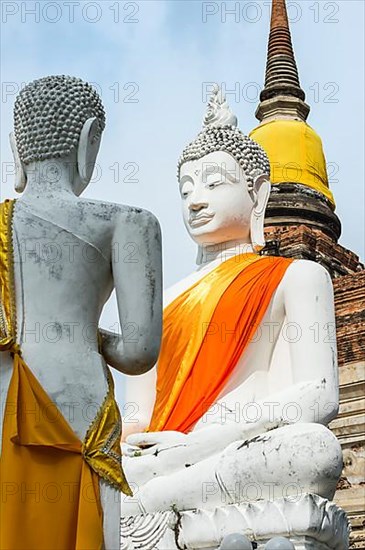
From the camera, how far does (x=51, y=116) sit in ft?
10.1

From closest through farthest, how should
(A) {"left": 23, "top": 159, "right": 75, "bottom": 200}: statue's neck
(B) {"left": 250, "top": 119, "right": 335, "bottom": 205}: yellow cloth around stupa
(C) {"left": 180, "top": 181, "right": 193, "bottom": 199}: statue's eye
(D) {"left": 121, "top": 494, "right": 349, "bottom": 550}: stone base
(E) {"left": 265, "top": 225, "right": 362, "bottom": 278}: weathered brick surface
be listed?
(A) {"left": 23, "top": 159, "right": 75, "bottom": 200}: statue's neck
(D) {"left": 121, "top": 494, "right": 349, "bottom": 550}: stone base
(C) {"left": 180, "top": 181, "right": 193, "bottom": 199}: statue's eye
(E) {"left": 265, "top": 225, "right": 362, "bottom": 278}: weathered brick surface
(B) {"left": 250, "top": 119, "right": 335, "bottom": 205}: yellow cloth around stupa

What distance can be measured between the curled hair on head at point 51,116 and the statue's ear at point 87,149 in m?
0.02

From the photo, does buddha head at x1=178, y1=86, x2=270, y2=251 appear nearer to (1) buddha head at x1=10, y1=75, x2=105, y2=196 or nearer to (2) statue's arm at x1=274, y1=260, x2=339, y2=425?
(2) statue's arm at x1=274, y1=260, x2=339, y2=425

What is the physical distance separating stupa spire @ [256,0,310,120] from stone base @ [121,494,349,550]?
10.9m

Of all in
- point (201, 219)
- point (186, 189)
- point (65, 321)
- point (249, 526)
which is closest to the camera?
point (65, 321)

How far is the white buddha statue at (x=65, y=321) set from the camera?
8.82 feet

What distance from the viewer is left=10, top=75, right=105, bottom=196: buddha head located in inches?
122

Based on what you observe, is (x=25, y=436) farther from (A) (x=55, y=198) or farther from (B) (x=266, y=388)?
(B) (x=266, y=388)

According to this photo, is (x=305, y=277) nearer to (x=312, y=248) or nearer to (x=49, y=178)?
(x=49, y=178)

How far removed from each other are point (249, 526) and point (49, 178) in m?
2.35

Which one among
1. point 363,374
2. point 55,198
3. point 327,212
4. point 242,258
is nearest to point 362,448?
point 363,374

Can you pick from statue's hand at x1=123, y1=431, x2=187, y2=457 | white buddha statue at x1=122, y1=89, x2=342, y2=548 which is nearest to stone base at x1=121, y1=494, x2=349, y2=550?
white buddha statue at x1=122, y1=89, x2=342, y2=548

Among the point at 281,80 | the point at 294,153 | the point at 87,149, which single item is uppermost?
the point at 281,80

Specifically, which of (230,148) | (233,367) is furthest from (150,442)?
(230,148)
